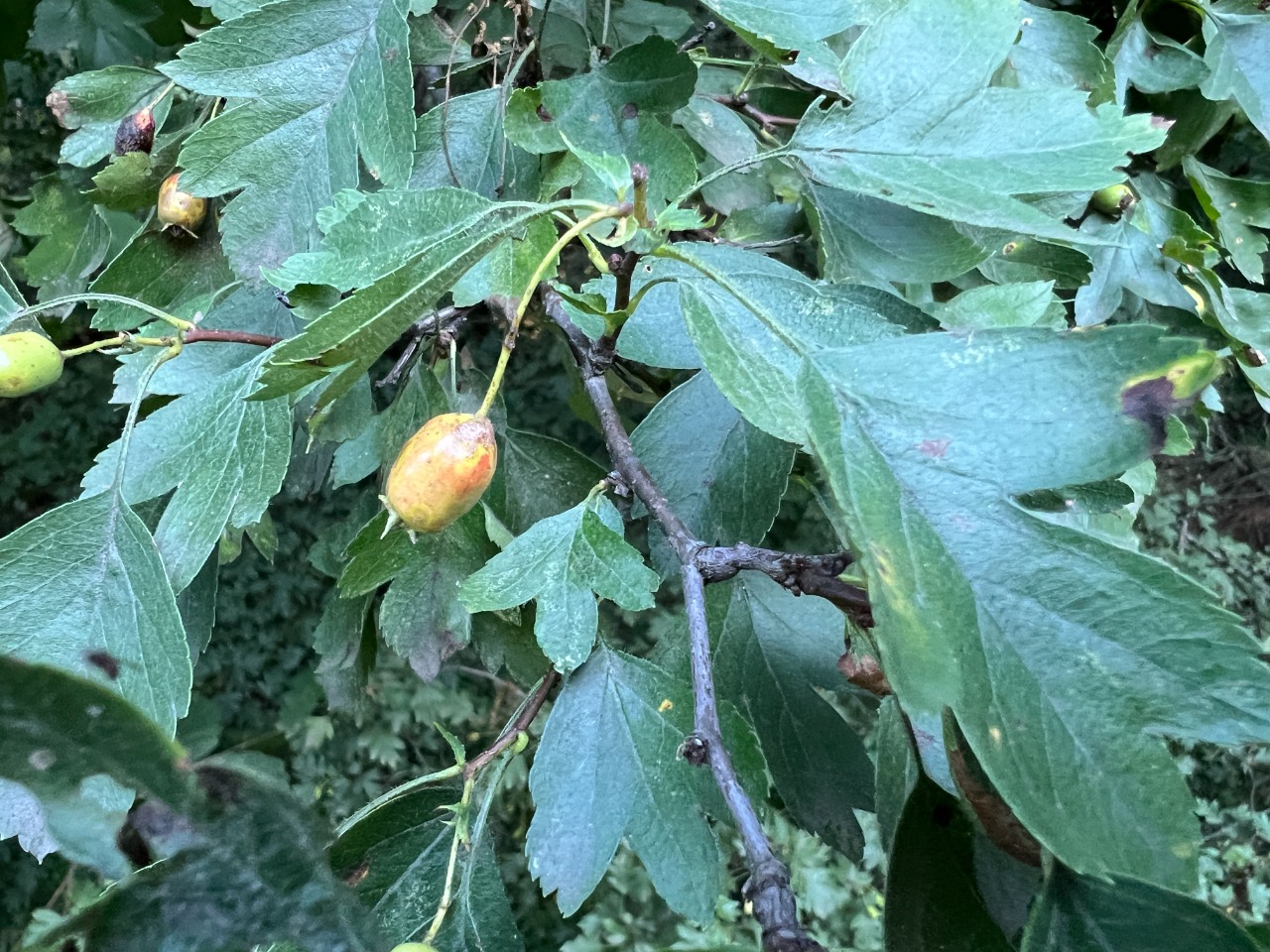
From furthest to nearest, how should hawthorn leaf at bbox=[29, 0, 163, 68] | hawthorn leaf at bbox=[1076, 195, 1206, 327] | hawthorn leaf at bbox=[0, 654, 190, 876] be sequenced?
hawthorn leaf at bbox=[29, 0, 163, 68] → hawthorn leaf at bbox=[1076, 195, 1206, 327] → hawthorn leaf at bbox=[0, 654, 190, 876]

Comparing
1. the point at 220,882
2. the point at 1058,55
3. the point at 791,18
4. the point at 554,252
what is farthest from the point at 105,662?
the point at 1058,55

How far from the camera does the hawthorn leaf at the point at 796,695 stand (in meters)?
0.60

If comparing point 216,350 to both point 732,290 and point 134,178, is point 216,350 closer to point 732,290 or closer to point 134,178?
point 134,178

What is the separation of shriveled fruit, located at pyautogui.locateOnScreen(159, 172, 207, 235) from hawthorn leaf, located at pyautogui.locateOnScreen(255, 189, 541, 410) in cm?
35

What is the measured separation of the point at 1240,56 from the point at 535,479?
0.83 m

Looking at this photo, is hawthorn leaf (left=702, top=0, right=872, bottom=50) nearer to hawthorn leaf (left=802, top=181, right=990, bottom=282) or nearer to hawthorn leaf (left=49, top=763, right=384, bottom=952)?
hawthorn leaf (left=802, top=181, right=990, bottom=282)

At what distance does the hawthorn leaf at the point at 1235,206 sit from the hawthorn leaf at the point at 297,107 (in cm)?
87

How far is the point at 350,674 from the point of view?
82cm

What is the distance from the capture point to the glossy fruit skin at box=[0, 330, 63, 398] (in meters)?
0.52

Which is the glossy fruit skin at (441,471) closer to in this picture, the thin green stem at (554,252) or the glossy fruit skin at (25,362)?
the thin green stem at (554,252)

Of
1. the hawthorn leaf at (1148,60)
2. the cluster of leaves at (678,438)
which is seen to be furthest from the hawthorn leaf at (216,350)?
the hawthorn leaf at (1148,60)

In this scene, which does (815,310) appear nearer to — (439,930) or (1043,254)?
(1043,254)

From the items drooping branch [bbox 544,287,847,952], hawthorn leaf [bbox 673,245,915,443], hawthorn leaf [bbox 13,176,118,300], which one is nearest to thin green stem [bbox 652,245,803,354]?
hawthorn leaf [bbox 673,245,915,443]

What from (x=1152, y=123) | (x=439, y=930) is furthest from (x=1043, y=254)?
(x=439, y=930)
